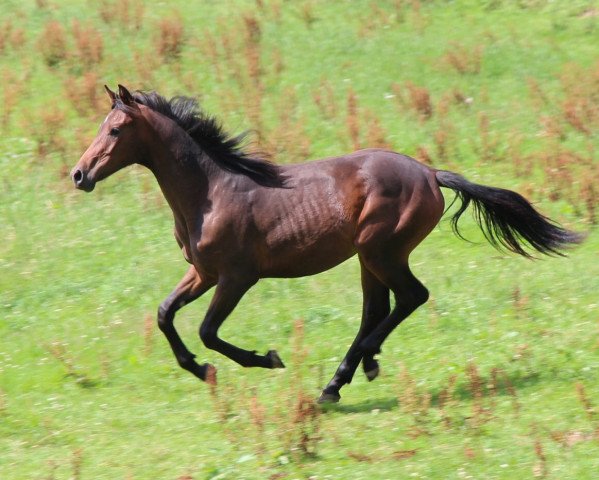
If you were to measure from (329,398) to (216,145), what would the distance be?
2.10 metres

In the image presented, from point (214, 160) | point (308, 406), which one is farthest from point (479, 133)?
point (308, 406)

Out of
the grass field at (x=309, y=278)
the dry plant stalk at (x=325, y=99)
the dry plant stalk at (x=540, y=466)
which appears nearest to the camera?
the dry plant stalk at (x=540, y=466)

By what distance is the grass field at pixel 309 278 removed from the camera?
7387mm

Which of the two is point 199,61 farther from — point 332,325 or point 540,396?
point 540,396

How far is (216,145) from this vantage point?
28.0 ft

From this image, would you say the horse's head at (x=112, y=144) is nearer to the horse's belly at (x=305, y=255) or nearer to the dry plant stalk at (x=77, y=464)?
the horse's belly at (x=305, y=255)

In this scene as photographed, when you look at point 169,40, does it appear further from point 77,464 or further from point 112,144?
point 77,464

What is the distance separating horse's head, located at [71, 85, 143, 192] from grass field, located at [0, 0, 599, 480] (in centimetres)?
179

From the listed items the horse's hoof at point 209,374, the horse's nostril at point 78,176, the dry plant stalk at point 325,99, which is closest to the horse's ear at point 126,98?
the horse's nostril at point 78,176

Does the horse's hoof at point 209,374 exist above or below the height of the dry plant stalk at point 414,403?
above

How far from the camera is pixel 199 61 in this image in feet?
54.7

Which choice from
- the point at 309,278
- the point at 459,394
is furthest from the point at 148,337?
the point at 459,394

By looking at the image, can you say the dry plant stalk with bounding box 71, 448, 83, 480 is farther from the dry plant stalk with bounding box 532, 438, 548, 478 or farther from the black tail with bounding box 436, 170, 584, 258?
the black tail with bounding box 436, 170, 584, 258

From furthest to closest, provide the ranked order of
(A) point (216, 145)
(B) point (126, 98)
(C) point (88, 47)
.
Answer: (C) point (88, 47) → (A) point (216, 145) → (B) point (126, 98)
